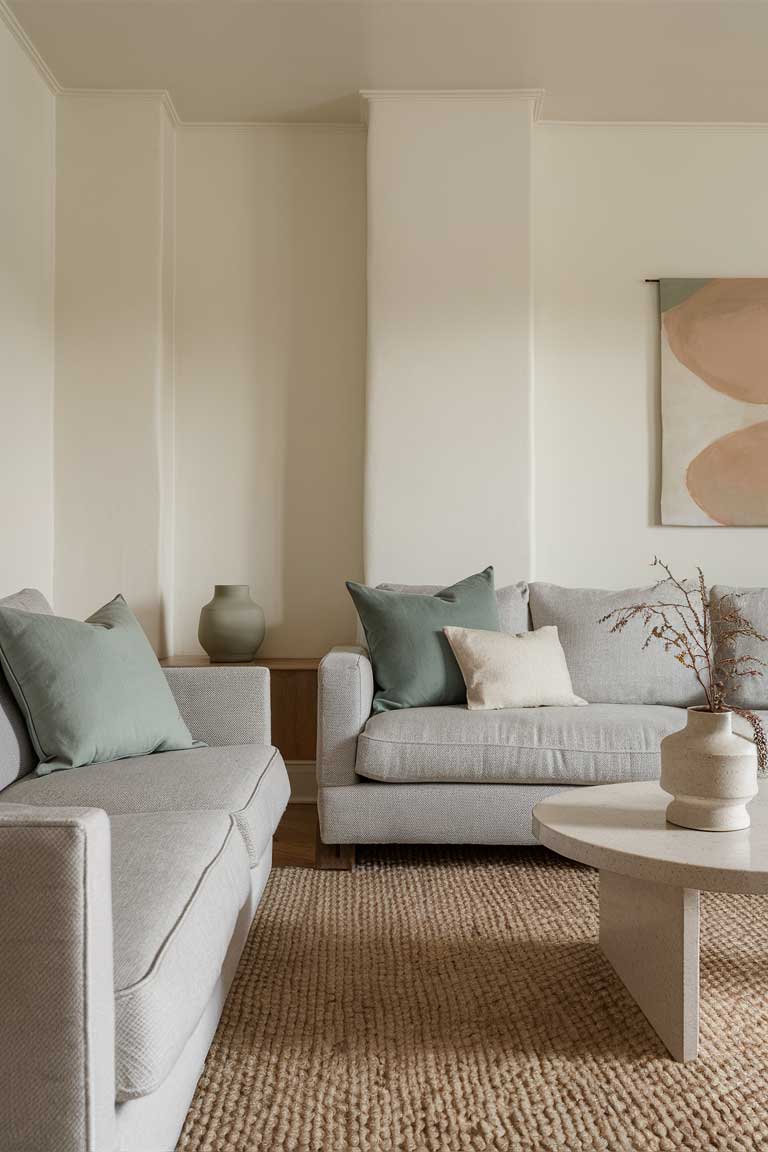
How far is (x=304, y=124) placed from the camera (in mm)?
4199

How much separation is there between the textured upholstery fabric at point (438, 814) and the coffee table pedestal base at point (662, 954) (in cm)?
76

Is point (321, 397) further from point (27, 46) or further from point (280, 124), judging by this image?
point (27, 46)

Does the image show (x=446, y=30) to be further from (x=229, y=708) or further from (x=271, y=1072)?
(x=271, y=1072)

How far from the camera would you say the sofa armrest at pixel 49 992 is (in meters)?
1.07

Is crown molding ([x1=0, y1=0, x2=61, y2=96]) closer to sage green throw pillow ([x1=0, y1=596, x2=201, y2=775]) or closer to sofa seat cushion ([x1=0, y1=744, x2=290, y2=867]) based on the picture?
sage green throw pillow ([x1=0, y1=596, x2=201, y2=775])

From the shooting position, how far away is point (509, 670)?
315 cm

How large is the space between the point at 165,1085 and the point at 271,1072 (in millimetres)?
394

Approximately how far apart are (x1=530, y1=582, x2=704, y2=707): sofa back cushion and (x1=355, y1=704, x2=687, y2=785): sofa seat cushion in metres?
0.53

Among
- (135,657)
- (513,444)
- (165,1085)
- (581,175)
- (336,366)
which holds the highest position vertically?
(581,175)

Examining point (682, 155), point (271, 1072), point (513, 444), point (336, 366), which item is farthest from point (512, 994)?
point (682, 155)

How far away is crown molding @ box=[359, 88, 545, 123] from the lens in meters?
3.92

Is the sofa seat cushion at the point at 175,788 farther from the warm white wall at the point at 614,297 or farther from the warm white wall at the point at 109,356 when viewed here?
the warm white wall at the point at 614,297

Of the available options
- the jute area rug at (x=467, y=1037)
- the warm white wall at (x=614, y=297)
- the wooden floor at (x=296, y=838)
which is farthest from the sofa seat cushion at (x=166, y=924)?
the warm white wall at (x=614, y=297)

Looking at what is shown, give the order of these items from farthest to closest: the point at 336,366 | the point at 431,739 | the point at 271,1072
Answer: the point at 336,366, the point at 431,739, the point at 271,1072
